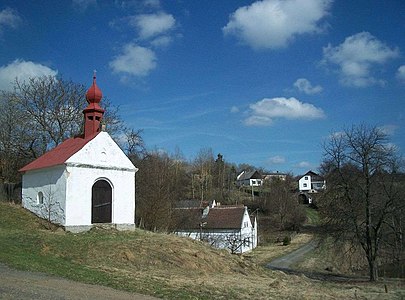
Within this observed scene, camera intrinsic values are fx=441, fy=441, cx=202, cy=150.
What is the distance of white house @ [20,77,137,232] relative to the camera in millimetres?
23859

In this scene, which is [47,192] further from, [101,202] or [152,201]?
[152,201]

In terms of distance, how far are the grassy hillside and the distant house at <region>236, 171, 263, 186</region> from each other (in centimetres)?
7824

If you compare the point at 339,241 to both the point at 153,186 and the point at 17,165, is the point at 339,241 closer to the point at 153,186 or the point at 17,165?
the point at 153,186

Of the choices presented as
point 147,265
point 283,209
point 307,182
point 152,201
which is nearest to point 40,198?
point 147,265

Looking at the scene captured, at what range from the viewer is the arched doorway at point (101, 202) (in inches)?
973

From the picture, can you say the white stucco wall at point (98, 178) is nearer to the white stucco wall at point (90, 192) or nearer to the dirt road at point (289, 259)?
the white stucco wall at point (90, 192)

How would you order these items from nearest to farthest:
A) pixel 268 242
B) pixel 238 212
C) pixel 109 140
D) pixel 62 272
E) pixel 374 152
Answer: pixel 62 272 → pixel 109 140 → pixel 374 152 → pixel 238 212 → pixel 268 242

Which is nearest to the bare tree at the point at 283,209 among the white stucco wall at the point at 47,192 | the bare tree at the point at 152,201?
the bare tree at the point at 152,201

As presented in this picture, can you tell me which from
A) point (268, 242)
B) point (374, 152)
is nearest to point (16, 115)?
point (374, 152)

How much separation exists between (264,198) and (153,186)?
39245 mm

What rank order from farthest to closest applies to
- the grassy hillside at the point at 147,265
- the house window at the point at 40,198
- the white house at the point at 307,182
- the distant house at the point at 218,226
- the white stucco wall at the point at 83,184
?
the white house at the point at 307,182 < the distant house at the point at 218,226 < the house window at the point at 40,198 < the white stucco wall at the point at 83,184 < the grassy hillside at the point at 147,265

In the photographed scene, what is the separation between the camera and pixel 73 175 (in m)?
24.0

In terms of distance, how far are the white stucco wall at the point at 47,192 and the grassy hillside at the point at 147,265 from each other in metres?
1.03

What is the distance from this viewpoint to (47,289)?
1109 centimetres
